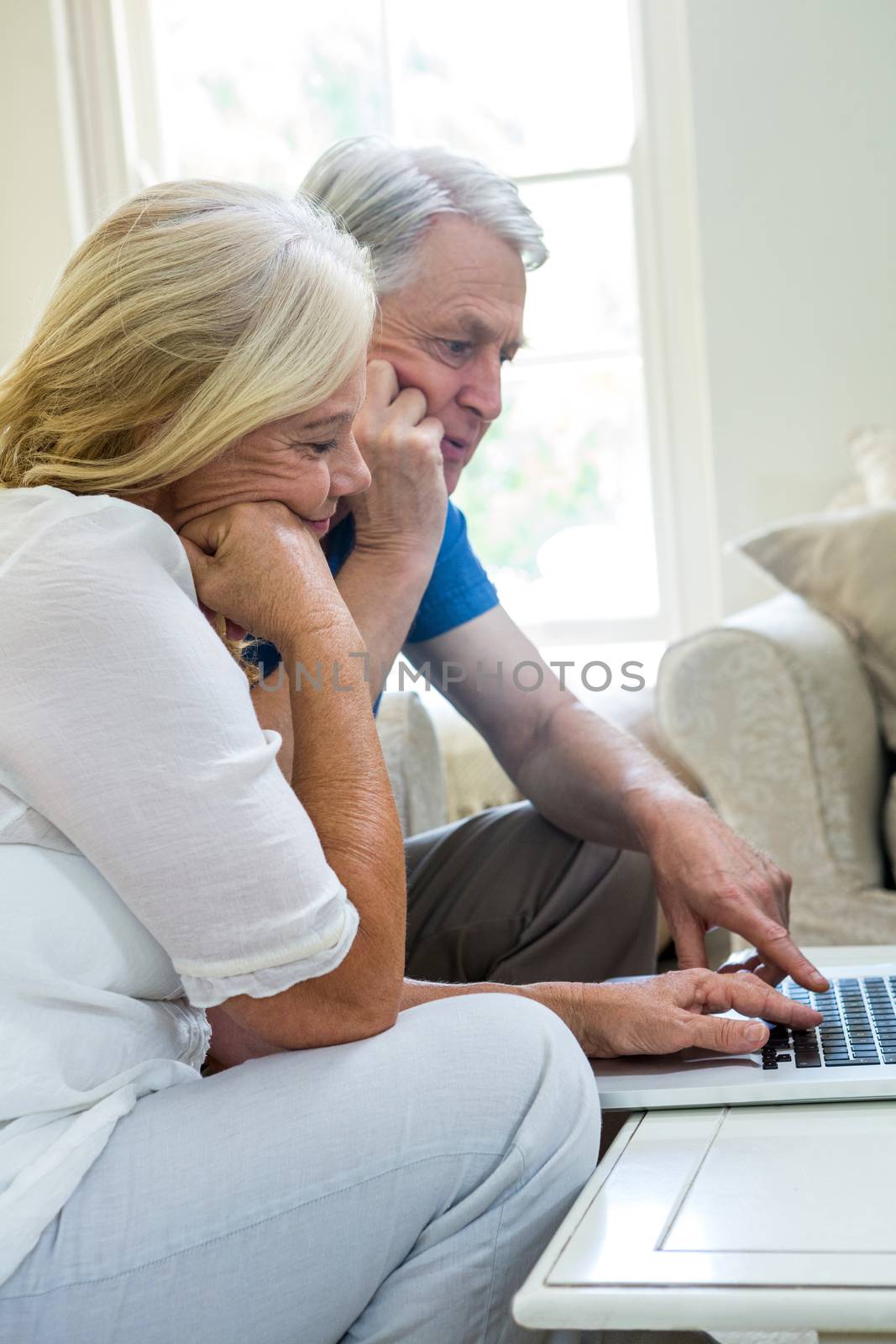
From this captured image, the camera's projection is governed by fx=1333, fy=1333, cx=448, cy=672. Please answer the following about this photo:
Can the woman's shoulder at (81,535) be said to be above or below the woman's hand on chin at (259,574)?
above

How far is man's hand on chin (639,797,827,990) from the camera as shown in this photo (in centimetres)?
120

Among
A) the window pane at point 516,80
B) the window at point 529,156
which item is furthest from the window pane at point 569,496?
the window pane at point 516,80

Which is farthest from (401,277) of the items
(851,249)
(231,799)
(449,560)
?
(851,249)

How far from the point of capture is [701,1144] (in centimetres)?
82

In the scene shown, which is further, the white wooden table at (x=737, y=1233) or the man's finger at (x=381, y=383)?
the man's finger at (x=381, y=383)

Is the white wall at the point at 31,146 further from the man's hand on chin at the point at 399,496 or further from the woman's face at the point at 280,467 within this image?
the woman's face at the point at 280,467

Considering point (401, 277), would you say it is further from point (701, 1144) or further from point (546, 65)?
point (546, 65)

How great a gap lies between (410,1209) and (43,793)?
324 mm

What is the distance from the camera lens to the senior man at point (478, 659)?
4.33ft

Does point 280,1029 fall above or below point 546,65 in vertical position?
below

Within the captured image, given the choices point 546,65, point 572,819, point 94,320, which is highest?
point 546,65

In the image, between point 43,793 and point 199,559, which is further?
point 199,559

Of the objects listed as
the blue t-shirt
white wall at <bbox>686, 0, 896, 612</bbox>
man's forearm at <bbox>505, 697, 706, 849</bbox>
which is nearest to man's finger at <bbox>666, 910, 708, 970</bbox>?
man's forearm at <bbox>505, 697, 706, 849</bbox>

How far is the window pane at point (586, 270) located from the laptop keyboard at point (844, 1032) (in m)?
2.49
